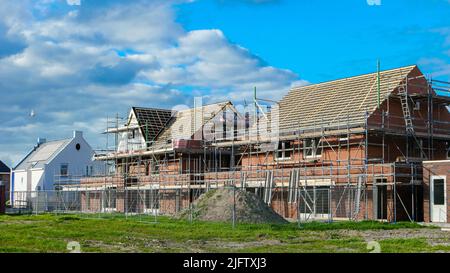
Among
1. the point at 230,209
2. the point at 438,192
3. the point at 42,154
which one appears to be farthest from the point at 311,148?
the point at 42,154

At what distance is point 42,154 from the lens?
7356cm

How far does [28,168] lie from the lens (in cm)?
7225

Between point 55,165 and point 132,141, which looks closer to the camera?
point 132,141

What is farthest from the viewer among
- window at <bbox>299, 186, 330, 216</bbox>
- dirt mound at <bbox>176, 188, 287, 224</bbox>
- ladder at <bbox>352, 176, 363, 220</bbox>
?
window at <bbox>299, 186, 330, 216</bbox>

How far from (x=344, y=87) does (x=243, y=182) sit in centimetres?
948

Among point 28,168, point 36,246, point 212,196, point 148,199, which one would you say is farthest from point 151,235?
point 28,168

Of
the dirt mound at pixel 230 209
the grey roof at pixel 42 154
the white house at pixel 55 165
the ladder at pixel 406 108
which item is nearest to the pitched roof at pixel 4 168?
the grey roof at pixel 42 154

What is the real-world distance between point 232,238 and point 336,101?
69.4 feet

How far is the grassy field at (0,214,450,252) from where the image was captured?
735 inches

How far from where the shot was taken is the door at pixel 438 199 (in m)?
32.3

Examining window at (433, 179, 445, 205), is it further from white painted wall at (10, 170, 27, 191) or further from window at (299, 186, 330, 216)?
white painted wall at (10, 170, 27, 191)

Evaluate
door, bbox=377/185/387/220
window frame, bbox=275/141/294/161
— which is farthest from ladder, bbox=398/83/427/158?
window frame, bbox=275/141/294/161

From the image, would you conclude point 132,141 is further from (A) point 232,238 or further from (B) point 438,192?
(A) point 232,238

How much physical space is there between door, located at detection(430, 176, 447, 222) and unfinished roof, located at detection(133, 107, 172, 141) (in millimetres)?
29369
